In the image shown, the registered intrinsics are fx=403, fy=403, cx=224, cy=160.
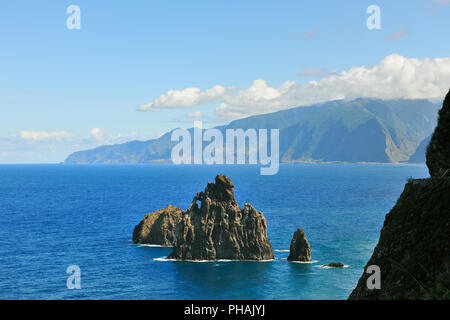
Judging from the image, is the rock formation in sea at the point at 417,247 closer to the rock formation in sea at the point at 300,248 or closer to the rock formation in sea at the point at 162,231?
the rock formation in sea at the point at 300,248

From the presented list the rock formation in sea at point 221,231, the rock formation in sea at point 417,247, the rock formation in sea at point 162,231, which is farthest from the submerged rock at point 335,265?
the rock formation in sea at point 417,247

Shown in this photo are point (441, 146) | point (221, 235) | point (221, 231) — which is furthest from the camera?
point (221, 231)

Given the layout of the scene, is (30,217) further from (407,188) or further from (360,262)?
(407,188)

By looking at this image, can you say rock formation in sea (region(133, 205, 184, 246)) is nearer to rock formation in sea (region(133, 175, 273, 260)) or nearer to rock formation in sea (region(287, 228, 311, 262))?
rock formation in sea (region(133, 175, 273, 260))

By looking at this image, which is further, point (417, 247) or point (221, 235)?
point (221, 235)

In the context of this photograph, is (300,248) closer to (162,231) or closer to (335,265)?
(335,265)

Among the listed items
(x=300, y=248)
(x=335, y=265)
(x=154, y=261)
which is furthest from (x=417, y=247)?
(x=154, y=261)
